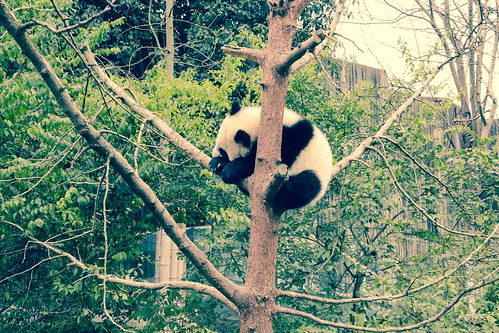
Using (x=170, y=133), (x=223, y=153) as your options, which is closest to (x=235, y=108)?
(x=223, y=153)

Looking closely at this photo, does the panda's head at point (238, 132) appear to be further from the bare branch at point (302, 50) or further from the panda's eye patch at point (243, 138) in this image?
the bare branch at point (302, 50)

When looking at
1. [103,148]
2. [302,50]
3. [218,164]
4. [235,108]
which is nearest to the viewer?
[302,50]

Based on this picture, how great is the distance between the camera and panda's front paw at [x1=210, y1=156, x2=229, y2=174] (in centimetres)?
337

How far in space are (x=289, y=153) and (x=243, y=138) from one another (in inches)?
15.1

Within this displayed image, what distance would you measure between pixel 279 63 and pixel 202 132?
2354 millimetres

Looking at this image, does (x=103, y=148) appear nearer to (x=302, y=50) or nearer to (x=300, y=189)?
(x=302, y=50)

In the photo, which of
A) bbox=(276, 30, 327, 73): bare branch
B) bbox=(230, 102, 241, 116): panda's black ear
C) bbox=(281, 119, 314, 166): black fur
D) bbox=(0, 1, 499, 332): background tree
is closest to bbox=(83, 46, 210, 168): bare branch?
bbox=(0, 1, 499, 332): background tree

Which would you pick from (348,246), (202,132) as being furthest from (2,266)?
(348,246)

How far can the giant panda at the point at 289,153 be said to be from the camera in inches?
129

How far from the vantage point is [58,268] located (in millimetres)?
5152

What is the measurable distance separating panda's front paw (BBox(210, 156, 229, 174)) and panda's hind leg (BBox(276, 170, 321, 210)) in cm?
55

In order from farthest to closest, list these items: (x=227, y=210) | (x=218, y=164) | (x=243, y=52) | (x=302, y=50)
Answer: (x=227, y=210)
(x=218, y=164)
(x=243, y=52)
(x=302, y=50)

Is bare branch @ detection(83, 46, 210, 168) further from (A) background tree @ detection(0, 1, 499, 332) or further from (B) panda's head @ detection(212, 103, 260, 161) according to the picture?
(B) panda's head @ detection(212, 103, 260, 161)

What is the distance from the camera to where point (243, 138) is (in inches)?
139
